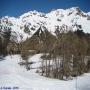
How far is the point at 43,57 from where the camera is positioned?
5836mm

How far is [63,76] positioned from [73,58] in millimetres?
908

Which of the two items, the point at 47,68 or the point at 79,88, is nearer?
the point at 79,88

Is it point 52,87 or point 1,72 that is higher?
point 1,72

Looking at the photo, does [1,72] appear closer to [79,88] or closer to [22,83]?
[22,83]

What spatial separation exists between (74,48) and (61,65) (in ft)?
1.75

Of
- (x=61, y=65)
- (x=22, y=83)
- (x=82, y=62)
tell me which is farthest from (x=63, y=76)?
(x=22, y=83)

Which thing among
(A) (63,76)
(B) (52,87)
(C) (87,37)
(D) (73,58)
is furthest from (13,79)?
(C) (87,37)

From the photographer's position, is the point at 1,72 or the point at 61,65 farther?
the point at 61,65

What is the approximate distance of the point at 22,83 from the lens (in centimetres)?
330

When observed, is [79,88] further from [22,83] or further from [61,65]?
[61,65]

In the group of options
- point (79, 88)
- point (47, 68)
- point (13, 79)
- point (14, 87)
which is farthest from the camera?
point (47, 68)

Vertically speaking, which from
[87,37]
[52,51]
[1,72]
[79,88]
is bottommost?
[79,88]

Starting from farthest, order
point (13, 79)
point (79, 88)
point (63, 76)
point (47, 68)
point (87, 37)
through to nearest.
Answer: point (87, 37) < point (47, 68) < point (63, 76) < point (79, 88) < point (13, 79)

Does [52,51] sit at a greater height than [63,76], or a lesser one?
greater
